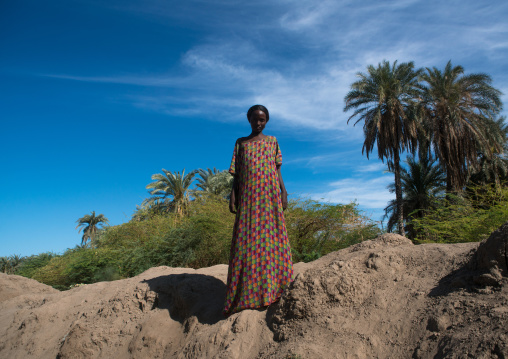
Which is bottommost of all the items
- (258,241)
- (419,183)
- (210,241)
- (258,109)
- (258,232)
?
(258,241)

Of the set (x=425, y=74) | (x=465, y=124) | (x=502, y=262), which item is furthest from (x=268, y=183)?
(x=425, y=74)

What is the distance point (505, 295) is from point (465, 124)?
2227 centimetres

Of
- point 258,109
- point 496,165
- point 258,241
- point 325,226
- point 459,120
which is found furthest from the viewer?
point 496,165

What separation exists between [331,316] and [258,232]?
1222 mm

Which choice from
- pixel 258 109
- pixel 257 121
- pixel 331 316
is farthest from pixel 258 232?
pixel 258 109

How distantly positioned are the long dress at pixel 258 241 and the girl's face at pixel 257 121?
27 centimetres

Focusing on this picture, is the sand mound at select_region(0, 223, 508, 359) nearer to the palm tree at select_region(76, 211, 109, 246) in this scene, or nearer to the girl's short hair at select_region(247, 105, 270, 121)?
the girl's short hair at select_region(247, 105, 270, 121)

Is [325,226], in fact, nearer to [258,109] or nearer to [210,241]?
[210,241]

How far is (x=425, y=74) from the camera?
77.0ft

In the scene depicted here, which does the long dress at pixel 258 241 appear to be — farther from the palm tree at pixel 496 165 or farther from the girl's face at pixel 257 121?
the palm tree at pixel 496 165

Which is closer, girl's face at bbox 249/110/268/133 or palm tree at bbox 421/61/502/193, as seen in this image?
girl's face at bbox 249/110/268/133

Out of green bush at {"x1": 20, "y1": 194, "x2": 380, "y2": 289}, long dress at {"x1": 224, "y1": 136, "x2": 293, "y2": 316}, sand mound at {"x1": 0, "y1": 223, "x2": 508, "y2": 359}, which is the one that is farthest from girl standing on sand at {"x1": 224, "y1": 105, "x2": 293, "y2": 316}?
green bush at {"x1": 20, "y1": 194, "x2": 380, "y2": 289}

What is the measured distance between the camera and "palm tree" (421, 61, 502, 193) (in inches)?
843

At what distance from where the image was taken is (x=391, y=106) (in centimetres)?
2331
